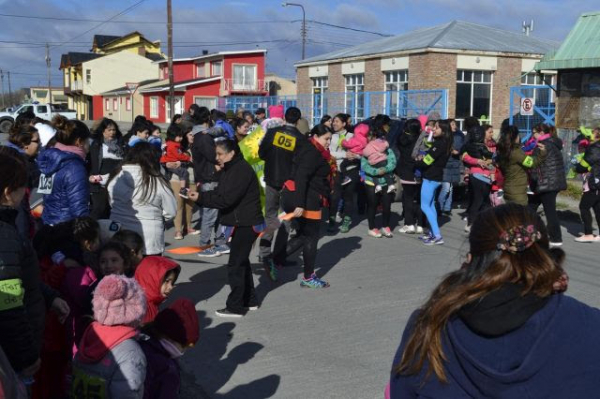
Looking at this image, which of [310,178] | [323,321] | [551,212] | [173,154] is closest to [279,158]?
[310,178]

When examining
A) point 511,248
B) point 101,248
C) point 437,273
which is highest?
point 511,248

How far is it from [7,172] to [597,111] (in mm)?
16801

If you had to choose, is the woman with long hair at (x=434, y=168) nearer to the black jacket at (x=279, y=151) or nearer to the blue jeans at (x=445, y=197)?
the blue jeans at (x=445, y=197)

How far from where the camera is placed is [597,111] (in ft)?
56.6

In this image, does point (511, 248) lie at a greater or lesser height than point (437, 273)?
greater

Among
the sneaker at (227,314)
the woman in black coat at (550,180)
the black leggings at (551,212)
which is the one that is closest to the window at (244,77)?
the woman in black coat at (550,180)

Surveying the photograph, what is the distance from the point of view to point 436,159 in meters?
9.96

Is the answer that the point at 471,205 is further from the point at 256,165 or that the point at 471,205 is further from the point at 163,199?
the point at 163,199

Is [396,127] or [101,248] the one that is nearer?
[101,248]

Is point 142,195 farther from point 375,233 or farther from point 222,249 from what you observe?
point 375,233

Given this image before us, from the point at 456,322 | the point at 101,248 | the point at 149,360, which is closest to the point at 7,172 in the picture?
the point at 149,360

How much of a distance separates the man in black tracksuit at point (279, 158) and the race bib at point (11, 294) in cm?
528

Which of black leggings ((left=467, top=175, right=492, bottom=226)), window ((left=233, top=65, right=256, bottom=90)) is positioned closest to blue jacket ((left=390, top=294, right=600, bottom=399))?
black leggings ((left=467, top=175, right=492, bottom=226))

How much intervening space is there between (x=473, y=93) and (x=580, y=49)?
48.8 feet
